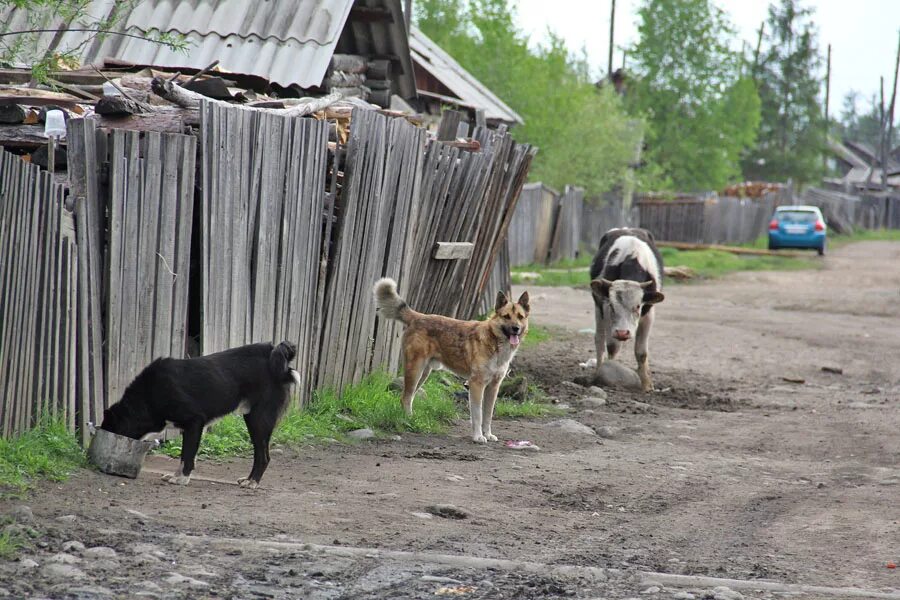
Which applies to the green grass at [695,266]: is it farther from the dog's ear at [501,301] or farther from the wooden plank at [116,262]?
the wooden plank at [116,262]

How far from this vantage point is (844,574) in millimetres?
5793

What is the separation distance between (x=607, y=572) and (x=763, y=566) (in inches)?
35.9

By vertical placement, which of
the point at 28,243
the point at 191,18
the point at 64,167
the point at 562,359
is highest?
the point at 191,18

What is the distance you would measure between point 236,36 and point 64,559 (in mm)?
9961

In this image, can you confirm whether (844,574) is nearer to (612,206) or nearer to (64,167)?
(64,167)

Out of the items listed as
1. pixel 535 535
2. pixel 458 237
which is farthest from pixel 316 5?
pixel 535 535

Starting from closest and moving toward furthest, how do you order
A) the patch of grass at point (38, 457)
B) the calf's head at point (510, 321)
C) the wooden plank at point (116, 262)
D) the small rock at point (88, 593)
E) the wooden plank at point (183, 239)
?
the small rock at point (88, 593), the patch of grass at point (38, 457), the wooden plank at point (116, 262), the wooden plank at point (183, 239), the calf's head at point (510, 321)

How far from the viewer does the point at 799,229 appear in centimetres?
3931

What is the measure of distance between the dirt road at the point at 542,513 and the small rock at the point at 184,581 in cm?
1

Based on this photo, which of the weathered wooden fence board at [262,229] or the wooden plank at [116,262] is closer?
the wooden plank at [116,262]

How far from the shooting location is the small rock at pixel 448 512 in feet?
21.5

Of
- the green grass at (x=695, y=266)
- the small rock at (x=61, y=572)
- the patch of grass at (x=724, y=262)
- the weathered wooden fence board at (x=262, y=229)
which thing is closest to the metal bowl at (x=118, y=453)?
the weathered wooden fence board at (x=262, y=229)

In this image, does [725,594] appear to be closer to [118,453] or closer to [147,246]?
[118,453]

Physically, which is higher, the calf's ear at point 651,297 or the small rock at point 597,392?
the calf's ear at point 651,297
